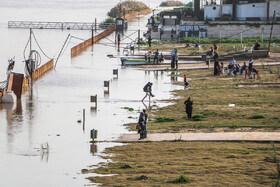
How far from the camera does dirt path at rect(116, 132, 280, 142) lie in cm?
2334

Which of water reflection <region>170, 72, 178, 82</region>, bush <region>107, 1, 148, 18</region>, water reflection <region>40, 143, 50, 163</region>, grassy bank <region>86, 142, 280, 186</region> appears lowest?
water reflection <region>40, 143, 50, 163</region>

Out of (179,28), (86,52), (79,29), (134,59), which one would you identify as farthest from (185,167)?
(79,29)

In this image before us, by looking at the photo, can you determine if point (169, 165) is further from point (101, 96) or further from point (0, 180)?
point (101, 96)

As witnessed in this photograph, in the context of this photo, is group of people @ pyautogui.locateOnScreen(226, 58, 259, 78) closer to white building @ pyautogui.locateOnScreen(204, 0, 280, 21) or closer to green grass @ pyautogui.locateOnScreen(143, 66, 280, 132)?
green grass @ pyautogui.locateOnScreen(143, 66, 280, 132)

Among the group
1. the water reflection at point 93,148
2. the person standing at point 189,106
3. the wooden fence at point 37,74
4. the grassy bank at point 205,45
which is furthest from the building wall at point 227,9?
the water reflection at point 93,148

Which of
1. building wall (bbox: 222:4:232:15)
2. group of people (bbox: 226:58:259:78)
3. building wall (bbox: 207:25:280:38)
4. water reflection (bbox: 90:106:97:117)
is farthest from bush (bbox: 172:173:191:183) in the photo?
building wall (bbox: 222:4:232:15)

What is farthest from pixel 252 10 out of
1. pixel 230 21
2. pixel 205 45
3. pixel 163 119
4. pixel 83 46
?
pixel 163 119

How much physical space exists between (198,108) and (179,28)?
46.6 meters

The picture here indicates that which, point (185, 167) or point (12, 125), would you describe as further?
point (12, 125)

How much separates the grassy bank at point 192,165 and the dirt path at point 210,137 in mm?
699

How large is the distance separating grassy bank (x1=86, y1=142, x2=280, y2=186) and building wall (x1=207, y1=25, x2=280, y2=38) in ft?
166

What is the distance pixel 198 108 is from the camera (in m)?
32.0

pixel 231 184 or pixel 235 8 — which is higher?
pixel 235 8

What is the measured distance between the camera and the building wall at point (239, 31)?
235 feet
